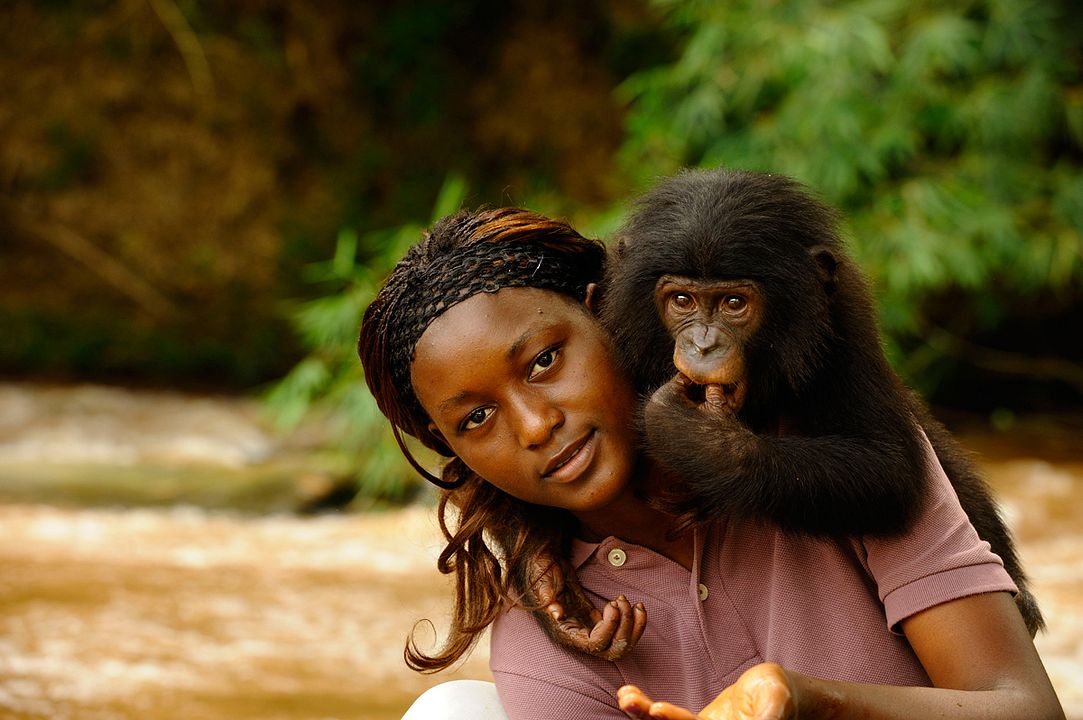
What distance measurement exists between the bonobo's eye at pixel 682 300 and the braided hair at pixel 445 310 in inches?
7.0

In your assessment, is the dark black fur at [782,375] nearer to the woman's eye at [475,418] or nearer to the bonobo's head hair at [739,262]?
the bonobo's head hair at [739,262]

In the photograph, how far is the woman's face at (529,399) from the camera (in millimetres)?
1995

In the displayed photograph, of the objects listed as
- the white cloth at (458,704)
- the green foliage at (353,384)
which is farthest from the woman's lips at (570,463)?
the green foliage at (353,384)

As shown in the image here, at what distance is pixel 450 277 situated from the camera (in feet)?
6.88

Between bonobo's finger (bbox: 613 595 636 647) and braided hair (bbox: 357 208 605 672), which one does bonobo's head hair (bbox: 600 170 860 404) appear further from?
bonobo's finger (bbox: 613 595 636 647)

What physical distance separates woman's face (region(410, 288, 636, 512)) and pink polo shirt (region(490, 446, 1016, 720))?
0.65 ft

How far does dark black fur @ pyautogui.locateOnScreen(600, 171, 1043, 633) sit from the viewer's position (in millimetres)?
1954

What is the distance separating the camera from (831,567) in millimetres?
2023

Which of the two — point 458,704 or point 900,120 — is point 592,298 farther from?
point 900,120

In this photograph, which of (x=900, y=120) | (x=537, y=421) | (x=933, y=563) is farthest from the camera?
(x=900, y=120)

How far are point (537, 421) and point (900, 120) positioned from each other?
16.1 ft

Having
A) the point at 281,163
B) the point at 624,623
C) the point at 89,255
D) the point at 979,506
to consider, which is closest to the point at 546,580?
the point at 624,623

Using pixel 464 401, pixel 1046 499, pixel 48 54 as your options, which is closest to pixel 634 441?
pixel 464 401

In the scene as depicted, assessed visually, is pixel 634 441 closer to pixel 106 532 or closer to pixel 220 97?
pixel 106 532
